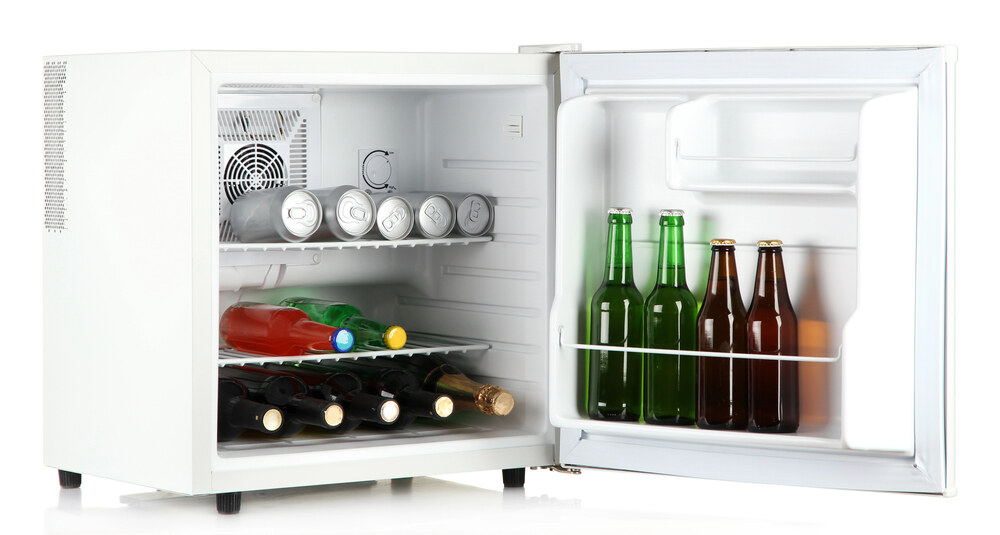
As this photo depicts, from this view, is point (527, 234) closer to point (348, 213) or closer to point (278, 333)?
point (348, 213)

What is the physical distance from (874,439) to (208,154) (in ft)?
3.88

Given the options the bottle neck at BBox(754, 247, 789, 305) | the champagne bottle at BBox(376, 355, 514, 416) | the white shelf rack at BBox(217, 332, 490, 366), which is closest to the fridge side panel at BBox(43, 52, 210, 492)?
the white shelf rack at BBox(217, 332, 490, 366)

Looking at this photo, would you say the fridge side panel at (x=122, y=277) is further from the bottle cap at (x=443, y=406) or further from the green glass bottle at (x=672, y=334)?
the green glass bottle at (x=672, y=334)

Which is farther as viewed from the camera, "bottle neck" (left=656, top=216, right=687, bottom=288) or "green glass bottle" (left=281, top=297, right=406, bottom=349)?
"green glass bottle" (left=281, top=297, right=406, bottom=349)

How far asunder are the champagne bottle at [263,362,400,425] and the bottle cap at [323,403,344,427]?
8 cm

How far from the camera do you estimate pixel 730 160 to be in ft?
8.50

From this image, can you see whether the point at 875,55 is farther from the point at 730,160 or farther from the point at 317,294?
the point at 317,294

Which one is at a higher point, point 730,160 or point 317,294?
point 730,160

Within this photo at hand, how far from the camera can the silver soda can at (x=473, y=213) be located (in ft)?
9.77

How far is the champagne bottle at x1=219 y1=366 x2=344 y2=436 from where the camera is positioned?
2.76 meters

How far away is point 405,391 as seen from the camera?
294 centimetres

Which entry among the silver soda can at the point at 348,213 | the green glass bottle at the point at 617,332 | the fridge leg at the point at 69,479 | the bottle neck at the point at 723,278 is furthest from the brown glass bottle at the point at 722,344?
the fridge leg at the point at 69,479

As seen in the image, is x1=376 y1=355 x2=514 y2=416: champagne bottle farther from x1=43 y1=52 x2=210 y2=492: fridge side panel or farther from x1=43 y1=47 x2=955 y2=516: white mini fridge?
x1=43 y1=52 x2=210 y2=492: fridge side panel

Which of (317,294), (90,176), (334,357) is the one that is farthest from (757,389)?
(90,176)
